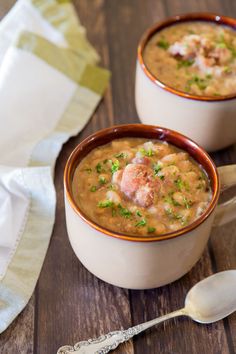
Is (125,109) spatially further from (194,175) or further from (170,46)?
(194,175)

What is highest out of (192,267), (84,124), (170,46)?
(170,46)

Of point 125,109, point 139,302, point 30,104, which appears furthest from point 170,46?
point 139,302

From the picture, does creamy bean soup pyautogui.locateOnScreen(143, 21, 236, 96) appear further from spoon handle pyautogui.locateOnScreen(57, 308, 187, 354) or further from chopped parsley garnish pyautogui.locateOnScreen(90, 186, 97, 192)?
spoon handle pyautogui.locateOnScreen(57, 308, 187, 354)

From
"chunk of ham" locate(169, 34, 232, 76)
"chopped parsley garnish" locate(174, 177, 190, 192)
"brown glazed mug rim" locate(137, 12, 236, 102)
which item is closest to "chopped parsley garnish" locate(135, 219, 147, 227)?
"chopped parsley garnish" locate(174, 177, 190, 192)

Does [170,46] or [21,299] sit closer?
[21,299]

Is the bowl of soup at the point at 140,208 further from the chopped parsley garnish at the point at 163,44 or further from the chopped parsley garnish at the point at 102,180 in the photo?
the chopped parsley garnish at the point at 163,44

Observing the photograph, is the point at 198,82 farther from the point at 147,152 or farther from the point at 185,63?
the point at 147,152
